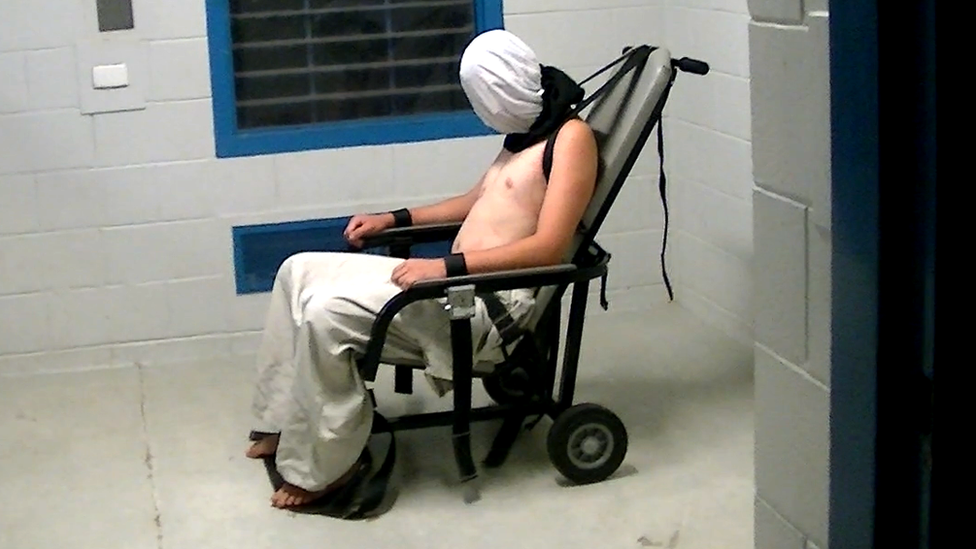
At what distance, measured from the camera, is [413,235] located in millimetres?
3182

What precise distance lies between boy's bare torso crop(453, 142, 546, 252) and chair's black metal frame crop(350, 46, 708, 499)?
0.49 feet

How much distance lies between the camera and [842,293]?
121 cm

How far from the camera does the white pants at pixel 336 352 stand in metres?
2.73

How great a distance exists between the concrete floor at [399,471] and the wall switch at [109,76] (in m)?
0.92

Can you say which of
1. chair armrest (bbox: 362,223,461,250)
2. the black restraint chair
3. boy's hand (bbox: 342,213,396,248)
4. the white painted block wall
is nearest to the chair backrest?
the black restraint chair

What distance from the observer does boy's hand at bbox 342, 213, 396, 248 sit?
316 centimetres

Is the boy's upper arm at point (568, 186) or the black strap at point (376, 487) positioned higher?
the boy's upper arm at point (568, 186)

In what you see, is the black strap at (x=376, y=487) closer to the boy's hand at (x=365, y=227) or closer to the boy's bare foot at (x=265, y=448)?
the boy's bare foot at (x=265, y=448)

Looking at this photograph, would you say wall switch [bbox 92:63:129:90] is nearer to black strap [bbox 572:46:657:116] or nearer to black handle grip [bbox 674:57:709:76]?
black strap [bbox 572:46:657:116]

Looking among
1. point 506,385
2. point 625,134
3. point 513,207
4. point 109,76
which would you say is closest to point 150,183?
point 109,76

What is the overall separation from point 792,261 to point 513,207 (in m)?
1.57

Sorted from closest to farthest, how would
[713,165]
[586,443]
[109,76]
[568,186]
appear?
[568,186] → [586,443] → [109,76] → [713,165]

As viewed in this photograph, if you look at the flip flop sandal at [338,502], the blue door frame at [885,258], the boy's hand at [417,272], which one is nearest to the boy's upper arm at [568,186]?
the boy's hand at [417,272]

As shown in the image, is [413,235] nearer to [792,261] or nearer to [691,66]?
[691,66]
